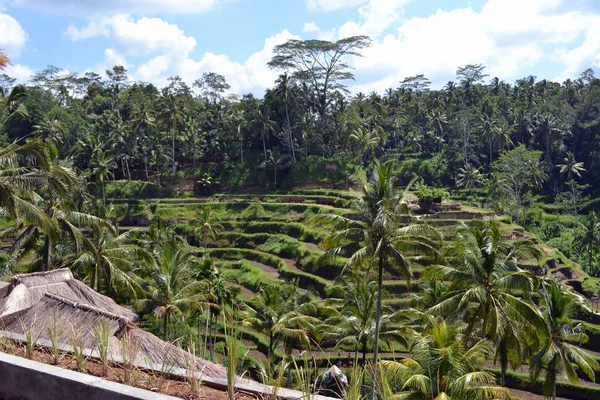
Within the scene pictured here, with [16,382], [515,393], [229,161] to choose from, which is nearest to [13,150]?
[16,382]

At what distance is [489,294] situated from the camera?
16.3 meters

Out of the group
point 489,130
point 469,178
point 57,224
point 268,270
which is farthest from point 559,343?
point 489,130

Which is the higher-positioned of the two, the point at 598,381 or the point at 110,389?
the point at 110,389

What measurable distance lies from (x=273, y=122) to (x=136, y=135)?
16079 mm

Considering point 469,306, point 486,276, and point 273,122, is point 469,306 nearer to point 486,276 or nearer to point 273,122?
point 486,276

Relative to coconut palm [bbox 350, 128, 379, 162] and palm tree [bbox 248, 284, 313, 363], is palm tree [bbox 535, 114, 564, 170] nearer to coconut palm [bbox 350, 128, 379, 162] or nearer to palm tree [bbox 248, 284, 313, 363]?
coconut palm [bbox 350, 128, 379, 162]

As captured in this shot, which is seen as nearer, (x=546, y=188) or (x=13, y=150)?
(x=13, y=150)

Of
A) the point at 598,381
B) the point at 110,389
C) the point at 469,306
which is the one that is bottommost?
the point at 598,381

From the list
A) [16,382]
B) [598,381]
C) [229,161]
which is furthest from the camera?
[229,161]

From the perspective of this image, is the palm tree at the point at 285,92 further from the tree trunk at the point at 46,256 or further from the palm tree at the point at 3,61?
the palm tree at the point at 3,61

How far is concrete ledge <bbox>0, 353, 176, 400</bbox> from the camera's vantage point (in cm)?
416

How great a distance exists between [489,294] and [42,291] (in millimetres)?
13907

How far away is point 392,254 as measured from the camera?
16.5 m

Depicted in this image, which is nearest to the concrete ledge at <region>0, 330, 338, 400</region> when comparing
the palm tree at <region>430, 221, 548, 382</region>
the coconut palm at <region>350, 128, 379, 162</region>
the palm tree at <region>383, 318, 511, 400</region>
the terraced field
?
the palm tree at <region>383, 318, 511, 400</region>
